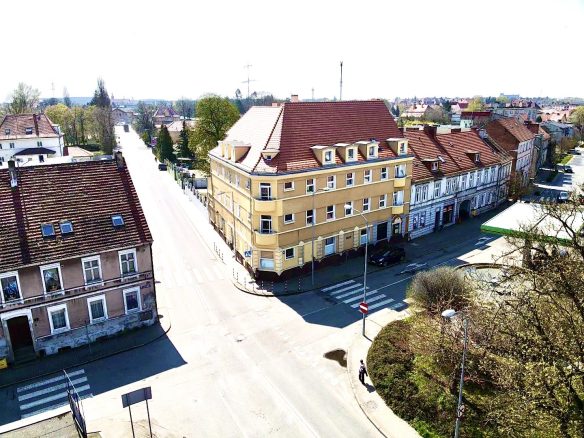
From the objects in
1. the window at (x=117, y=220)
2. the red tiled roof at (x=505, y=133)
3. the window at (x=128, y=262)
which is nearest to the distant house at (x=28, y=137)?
the window at (x=117, y=220)

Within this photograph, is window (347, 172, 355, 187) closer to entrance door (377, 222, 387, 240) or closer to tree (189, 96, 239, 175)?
entrance door (377, 222, 387, 240)

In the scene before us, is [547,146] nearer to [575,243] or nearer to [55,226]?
[575,243]

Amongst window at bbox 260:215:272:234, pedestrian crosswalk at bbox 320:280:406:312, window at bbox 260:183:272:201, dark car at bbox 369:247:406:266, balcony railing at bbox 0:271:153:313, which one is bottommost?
pedestrian crosswalk at bbox 320:280:406:312

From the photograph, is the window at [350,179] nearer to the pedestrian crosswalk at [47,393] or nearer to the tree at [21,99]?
the pedestrian crosswalk at [47,393]

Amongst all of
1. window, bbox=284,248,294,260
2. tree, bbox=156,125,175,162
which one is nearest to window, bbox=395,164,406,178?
window, bbox=284,248,294,260

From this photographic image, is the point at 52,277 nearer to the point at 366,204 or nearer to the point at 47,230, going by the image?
the point at 47,230

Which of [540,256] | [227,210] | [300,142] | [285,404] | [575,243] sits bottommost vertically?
[285,404]

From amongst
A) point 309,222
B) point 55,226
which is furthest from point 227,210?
point 55,226
